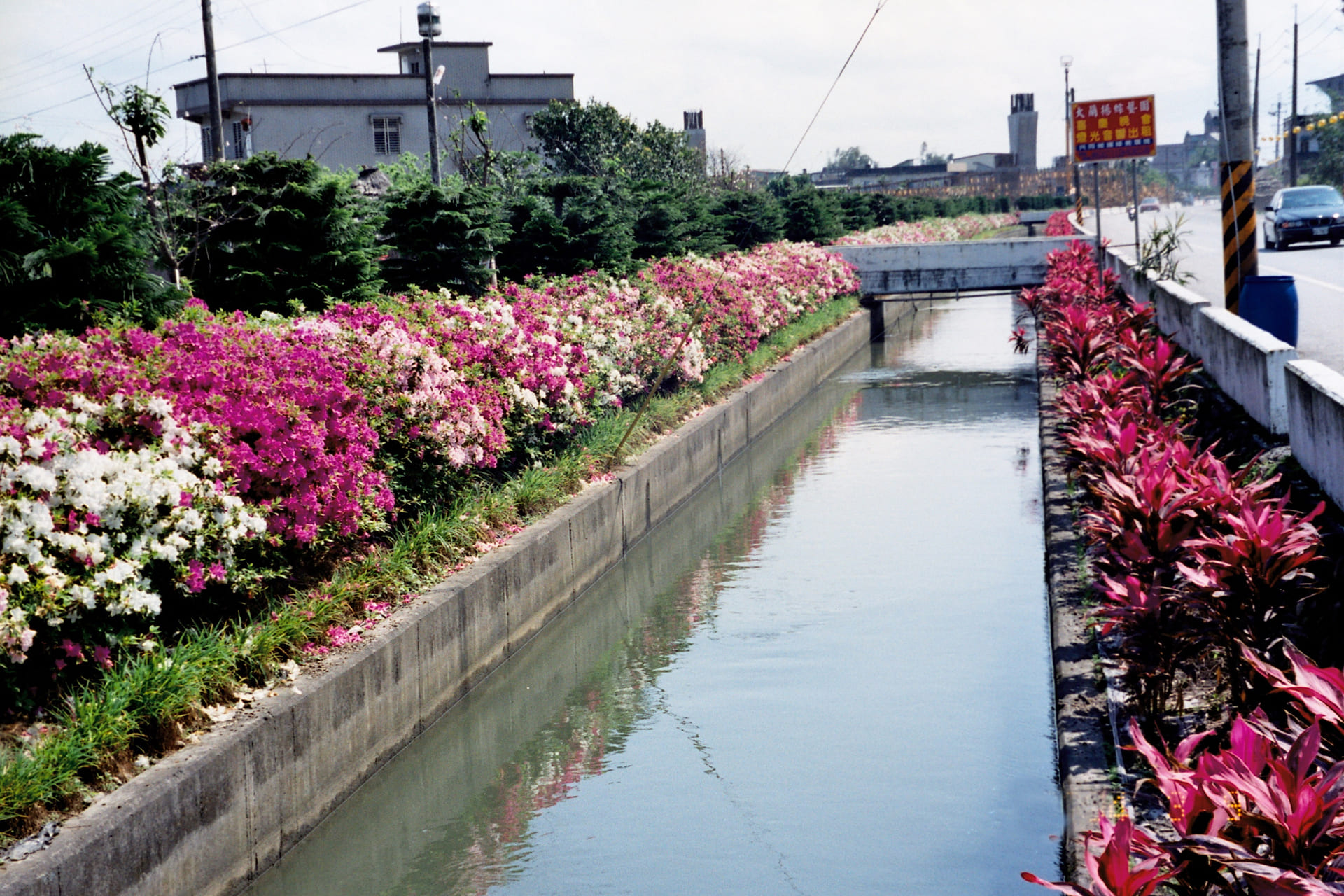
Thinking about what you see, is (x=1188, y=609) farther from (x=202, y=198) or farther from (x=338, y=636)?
(x=202, y=198)

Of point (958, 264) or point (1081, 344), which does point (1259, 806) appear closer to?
point (1081, 344)

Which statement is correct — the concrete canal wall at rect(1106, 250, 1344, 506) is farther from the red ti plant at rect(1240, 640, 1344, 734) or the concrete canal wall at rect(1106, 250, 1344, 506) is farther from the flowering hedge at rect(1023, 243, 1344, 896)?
the red ti plant at rect(1240, 640, 1344, 734)

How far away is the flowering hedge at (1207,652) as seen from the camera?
3744 mm

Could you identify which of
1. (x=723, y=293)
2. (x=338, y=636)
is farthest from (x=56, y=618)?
(x=723, y=293)

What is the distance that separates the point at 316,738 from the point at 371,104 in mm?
54474

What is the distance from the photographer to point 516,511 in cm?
1096

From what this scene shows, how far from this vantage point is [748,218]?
3419 centimetres

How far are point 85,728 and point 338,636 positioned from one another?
2076mm

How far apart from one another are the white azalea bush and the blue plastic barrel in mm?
10981

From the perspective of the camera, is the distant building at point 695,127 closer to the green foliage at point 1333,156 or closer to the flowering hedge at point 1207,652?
the green foliage at point 1333,156

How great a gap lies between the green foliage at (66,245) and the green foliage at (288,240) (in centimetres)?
414

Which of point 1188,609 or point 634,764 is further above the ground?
point 1188,609

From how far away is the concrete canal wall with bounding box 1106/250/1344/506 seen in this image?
298 inches

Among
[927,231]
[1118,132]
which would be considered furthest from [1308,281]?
[927,231]
